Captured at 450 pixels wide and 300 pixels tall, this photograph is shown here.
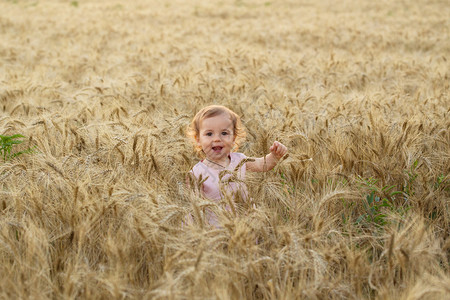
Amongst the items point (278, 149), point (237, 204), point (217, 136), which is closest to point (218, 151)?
point (217, 136)

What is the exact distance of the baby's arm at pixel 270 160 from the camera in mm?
2363

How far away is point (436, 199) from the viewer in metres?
2.21

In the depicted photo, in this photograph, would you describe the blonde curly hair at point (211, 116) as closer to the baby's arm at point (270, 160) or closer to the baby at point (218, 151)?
the baby at point (218, 151)

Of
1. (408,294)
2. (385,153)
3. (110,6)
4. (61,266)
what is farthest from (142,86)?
(110,6)

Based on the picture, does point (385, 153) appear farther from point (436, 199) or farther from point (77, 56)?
point (77, 56)

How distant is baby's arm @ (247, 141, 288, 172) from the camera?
236cm

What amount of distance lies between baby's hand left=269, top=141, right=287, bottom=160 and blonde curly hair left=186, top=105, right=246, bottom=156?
0.31 meters

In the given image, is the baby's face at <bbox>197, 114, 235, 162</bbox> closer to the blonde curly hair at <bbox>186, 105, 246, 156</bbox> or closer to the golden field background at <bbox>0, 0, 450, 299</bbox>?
the blonde curly hair at <bbox>186, 105, 246, 156</bbox>

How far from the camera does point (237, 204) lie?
205cm

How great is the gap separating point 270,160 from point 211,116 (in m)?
0.43

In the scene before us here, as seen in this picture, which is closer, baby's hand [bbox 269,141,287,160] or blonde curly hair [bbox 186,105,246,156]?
baby's hand [bbox 269,141,287,160]

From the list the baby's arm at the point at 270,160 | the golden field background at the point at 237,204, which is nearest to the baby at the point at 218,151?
the baby's arm at the point at 270,160

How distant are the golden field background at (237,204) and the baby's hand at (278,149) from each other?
54 mm

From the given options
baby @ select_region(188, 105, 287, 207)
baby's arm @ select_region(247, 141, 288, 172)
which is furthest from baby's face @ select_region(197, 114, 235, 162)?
baby's arm @ select_region(247, 141, 288, 172)
